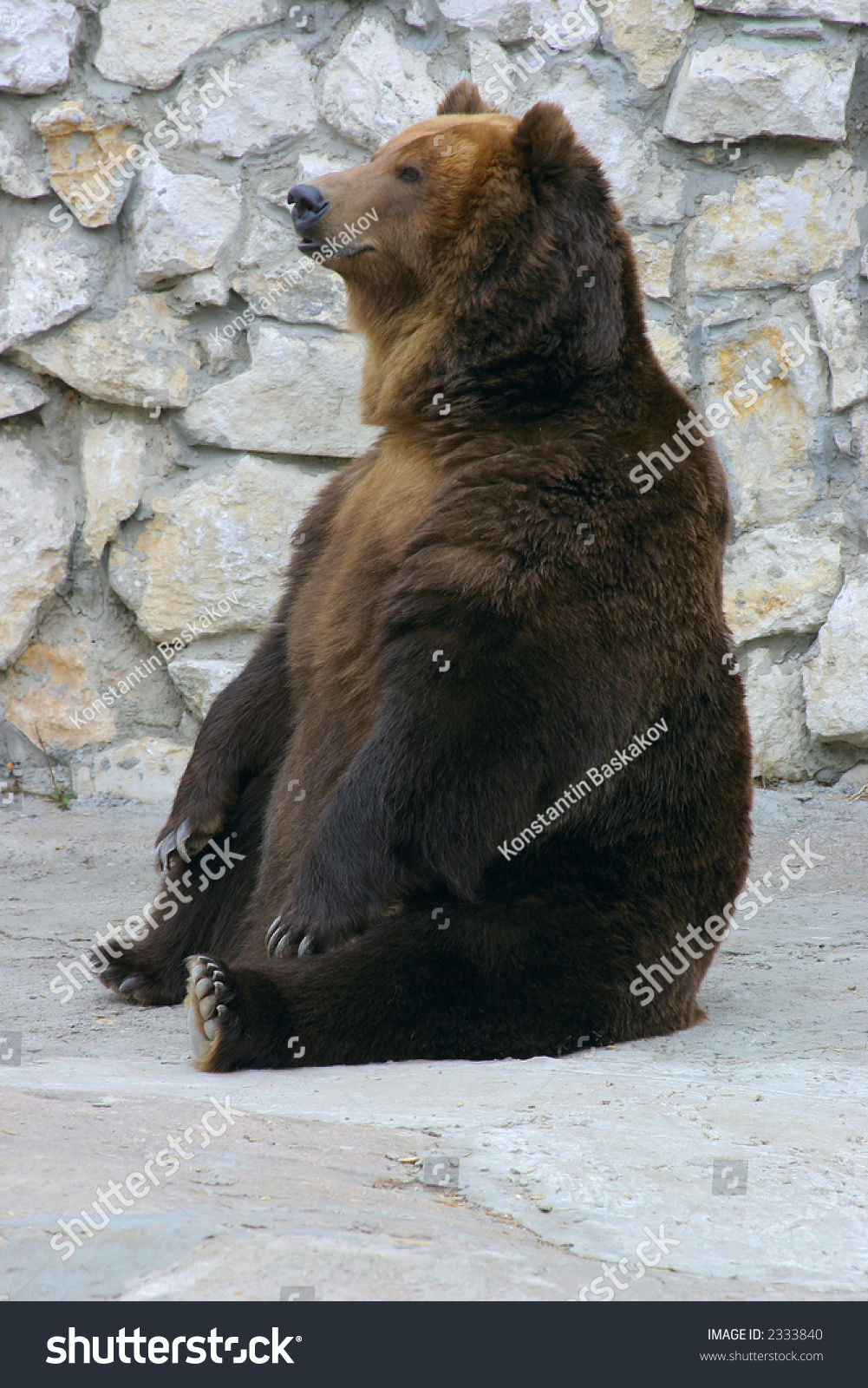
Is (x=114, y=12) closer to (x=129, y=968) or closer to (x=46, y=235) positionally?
(x=46, y=235)

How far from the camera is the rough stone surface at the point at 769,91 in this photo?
15.9 feet

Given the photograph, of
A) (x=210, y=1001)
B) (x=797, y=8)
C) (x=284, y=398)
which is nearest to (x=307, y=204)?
(x=210, y=1001)

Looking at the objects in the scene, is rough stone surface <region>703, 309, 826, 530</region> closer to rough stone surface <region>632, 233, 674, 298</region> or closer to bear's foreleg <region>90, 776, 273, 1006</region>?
rough stone surface <region>632, 233, 674, 298</region>

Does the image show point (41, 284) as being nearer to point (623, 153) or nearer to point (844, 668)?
point (623, 153)

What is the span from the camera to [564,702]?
2658 mm

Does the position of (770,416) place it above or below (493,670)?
above

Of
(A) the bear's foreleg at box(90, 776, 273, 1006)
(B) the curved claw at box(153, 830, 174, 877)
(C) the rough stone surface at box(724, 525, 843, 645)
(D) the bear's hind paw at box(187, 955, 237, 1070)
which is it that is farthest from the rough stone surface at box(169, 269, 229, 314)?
(D) the bear's hind paw at box(187, 955, 237, 1070)

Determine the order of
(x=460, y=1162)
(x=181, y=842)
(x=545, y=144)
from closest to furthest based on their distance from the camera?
(x=460, y=1162), (x=545, y=144), (x=181, y=842)

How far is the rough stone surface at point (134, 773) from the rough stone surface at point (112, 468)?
823 mm

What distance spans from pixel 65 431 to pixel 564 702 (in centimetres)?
302

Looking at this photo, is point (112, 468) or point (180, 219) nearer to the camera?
point (180, 219)

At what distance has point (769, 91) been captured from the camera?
191 inches

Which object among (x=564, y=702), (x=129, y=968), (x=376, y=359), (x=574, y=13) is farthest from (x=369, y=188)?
(x=574, y=13)

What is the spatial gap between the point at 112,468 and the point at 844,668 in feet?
9.16
